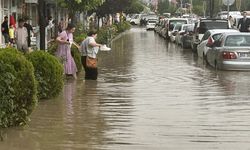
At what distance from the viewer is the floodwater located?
329 inches

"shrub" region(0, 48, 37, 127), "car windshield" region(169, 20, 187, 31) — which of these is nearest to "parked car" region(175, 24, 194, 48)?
"car windshield" region(169, 20, 187, 31)

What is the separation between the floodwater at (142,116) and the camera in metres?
8.36

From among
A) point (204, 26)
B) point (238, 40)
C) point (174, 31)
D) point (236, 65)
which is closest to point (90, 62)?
point (236, 65)

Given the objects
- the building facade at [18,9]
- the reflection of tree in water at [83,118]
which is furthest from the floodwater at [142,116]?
the building facade at [18,9]

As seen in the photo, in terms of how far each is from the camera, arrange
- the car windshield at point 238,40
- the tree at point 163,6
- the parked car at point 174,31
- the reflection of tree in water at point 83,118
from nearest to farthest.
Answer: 1. the reflection of tree in water at point 83,118
2. the car windshield at point 238,40
3. the parked car at point 174,31
4. the tree at point 163,6

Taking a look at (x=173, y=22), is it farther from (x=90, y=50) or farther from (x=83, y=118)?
(x=83, y=118)

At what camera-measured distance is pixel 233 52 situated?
19.5m

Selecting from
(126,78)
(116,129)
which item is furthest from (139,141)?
(126,78)

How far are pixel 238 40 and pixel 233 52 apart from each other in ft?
2.97

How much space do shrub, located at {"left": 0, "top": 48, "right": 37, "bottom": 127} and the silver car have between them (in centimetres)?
1137

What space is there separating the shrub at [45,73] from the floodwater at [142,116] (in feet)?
0.77

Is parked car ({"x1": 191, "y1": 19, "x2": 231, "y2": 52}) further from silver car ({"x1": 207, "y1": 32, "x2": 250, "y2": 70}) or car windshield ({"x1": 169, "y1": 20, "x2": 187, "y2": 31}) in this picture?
car windshield ({"x1": 169, "y1": 20, "x2": 187, "y2": 31})

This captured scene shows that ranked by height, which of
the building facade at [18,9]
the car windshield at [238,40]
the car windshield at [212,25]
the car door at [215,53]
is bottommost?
the car door at [215,53]

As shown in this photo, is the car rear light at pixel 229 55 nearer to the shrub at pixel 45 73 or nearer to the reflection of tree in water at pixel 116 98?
the reflection of tree in water at pixel 116 98
